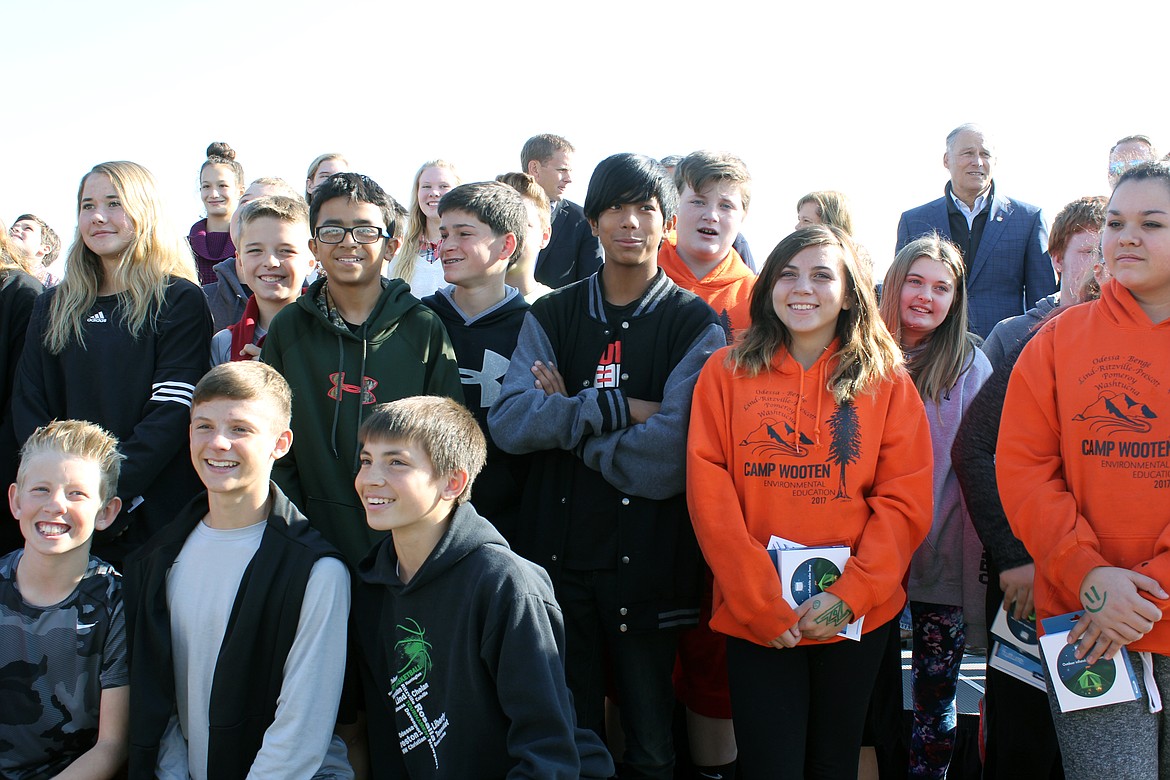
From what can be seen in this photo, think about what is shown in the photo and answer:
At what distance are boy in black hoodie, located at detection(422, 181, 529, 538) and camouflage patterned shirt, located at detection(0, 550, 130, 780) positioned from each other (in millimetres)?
1386

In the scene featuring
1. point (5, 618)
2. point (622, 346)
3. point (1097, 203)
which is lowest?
point (5, 618)

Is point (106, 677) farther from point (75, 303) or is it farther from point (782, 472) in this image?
point (782, 472)

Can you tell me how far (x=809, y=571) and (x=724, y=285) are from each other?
1415 millimetres

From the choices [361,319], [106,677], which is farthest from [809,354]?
[106,677]

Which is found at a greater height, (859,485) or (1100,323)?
(1100,323)

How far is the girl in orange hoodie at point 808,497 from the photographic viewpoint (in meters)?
2.79

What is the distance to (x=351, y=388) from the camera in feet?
10.7

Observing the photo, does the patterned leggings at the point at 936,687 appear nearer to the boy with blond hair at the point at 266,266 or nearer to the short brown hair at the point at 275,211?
the boy with blond hair at the point at 266,266


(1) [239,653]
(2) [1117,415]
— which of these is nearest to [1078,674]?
(2) [1117,415]

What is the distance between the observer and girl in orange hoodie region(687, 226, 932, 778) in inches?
110

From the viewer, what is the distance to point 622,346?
320 centimetres

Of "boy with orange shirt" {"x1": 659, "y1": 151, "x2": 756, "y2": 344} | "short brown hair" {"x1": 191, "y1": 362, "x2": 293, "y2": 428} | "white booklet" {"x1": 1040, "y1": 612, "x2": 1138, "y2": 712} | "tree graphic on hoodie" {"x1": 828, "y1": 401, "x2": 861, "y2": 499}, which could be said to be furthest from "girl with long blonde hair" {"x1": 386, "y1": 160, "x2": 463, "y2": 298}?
"white booklet" {"x1": 1040, "y1": 612, "x2": 1138, "y2": 712}

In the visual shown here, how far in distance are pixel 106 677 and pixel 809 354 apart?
2.47m

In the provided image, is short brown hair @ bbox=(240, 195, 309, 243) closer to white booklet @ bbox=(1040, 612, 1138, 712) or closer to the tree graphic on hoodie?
the tree graphic on hoodie
